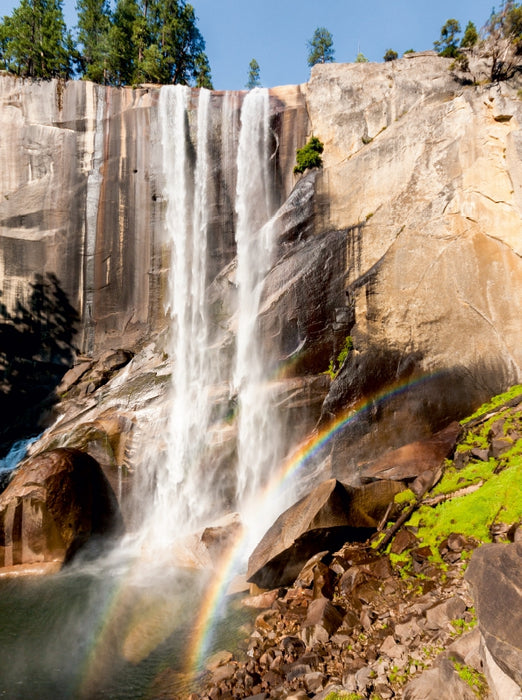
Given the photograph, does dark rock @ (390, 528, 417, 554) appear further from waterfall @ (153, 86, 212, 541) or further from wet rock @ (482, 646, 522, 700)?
waterfall @ (153, 86, 212, 541)

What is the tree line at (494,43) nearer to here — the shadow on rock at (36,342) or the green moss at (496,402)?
the green moss at (496,402)

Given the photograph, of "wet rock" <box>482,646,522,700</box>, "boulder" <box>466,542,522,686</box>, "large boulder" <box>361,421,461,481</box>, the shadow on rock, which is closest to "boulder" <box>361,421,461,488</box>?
"large boulder" <box>361,421,461,481</box>

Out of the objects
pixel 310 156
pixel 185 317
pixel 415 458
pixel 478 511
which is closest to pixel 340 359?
pixel 415 458

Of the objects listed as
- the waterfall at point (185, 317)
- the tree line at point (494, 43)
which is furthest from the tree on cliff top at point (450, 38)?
the waterfall at point (185, 317)

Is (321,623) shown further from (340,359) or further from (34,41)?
(34,41)

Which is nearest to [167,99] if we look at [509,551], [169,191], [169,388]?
[169,191]

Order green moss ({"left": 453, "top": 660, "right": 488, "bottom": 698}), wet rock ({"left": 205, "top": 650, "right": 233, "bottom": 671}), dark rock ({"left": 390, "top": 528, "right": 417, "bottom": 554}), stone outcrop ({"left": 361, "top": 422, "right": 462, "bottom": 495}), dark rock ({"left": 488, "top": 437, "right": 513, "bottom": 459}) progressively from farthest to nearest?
stone outcrop ({"left": 361, "top": 422, "right": 462, "bottom": 495}) < dark rock ({"left": 488, "top": 437, "right": 513, "bottom": 459}) < dark rock ({"left": 390, "top": 528, "right": 417, "bottom": 554}) < wet rock ({"left": 205, "top": 650, "right": 233, "bottom": 671}) < green moss ({"left": 453, "top": 660, "right": 488, "bottom": 698})

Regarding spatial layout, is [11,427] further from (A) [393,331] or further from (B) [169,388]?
(A) [393,331]
